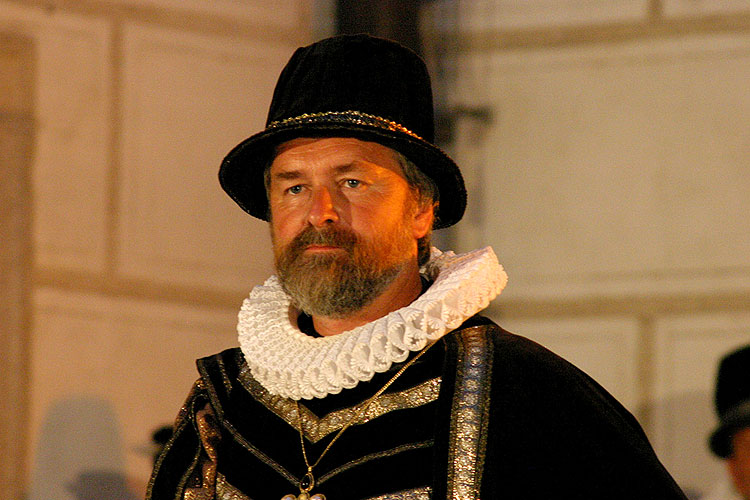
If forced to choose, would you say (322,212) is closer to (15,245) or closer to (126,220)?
(15,245)

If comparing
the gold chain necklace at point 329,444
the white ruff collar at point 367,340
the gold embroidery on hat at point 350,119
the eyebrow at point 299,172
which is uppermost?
the gold embroidery on hat at point 350,119

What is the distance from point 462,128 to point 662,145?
2.88 ft

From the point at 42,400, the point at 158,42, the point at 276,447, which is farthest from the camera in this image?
the point at 158,42

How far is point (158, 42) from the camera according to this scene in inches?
252

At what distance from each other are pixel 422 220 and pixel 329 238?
0.32 m

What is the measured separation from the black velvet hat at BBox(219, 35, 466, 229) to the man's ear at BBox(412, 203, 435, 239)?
0.23ft

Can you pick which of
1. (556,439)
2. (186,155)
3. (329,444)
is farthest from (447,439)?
(186,155)

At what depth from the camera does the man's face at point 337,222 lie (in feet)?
10.7

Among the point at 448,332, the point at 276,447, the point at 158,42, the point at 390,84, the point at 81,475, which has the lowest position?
the point at 81,475

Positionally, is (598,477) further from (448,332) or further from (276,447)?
(276,447)

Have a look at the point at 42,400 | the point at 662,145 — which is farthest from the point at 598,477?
the point at 662,145

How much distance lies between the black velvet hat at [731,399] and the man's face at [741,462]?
0.02m

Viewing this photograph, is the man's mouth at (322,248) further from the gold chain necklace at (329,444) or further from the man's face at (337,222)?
the gold chain necklace at (329,444)

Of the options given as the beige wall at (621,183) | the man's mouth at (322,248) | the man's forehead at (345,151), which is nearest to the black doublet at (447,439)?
the man's mouth at (322,248)
